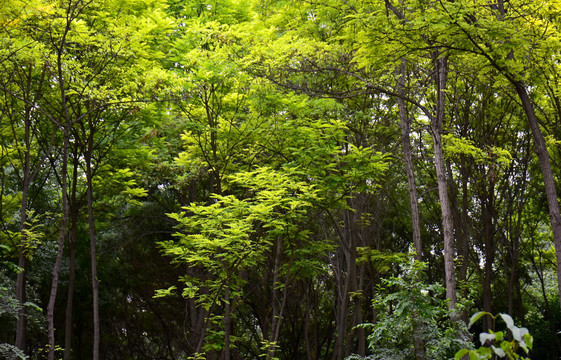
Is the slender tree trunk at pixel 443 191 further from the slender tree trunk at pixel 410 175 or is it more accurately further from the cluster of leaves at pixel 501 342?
the cluster of leaves at pixel 501 342

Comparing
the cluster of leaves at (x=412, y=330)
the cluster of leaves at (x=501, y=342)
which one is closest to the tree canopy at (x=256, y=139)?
the cluster of leaves at (x=412, y=330)

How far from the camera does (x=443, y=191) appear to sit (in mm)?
9180

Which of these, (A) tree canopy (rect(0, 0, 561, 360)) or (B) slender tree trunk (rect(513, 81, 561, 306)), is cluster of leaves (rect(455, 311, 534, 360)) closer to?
(A) tree canopy (rect(0, 0, 561, 360))

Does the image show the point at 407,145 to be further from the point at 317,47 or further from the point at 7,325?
the point at 7,325

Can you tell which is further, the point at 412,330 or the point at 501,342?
the point at 412,330

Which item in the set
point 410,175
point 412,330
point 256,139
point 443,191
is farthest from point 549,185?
point 256,139

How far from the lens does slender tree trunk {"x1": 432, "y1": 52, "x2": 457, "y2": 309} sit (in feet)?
28.1

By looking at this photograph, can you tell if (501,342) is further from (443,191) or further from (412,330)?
(443,191)

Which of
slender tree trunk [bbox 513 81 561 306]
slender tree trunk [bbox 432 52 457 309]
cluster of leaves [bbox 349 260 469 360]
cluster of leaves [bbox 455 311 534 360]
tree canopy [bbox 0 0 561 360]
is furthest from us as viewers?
slender tree trunk [bbox 432 52 457 309]

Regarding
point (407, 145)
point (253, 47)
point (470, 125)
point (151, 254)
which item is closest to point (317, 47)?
point (253, 47)

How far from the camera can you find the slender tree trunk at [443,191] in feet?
28.1

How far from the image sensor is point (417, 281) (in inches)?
282

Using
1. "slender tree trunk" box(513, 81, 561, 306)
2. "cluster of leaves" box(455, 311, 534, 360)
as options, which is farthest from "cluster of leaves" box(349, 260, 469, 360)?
"cluster of leaves" box(455, 311, 534, 360)

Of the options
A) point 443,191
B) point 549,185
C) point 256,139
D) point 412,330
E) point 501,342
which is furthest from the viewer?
point 256,139
